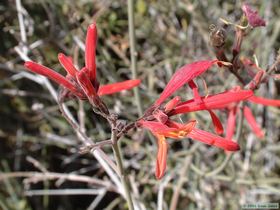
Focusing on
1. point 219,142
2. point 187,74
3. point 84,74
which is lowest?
point 219,142

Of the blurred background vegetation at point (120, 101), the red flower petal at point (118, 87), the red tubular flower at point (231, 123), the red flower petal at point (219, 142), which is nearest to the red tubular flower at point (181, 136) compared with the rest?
the red flower petal at point (219, 142)

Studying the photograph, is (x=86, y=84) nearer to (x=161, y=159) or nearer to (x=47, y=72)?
(x=47, y=72)

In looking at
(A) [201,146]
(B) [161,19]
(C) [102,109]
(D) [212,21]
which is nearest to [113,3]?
(B) [161,19]

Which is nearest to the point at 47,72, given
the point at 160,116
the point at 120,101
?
the point at 160,116

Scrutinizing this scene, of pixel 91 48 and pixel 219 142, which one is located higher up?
pixel 91 48

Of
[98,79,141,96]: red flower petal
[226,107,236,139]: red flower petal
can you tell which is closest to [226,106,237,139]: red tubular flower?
[226,107,236,139]: red flower petal

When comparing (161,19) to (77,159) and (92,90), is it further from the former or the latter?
(92,90)

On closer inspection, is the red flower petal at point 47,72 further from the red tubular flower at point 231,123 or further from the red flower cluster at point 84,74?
the red tubular flower at point 231,123
